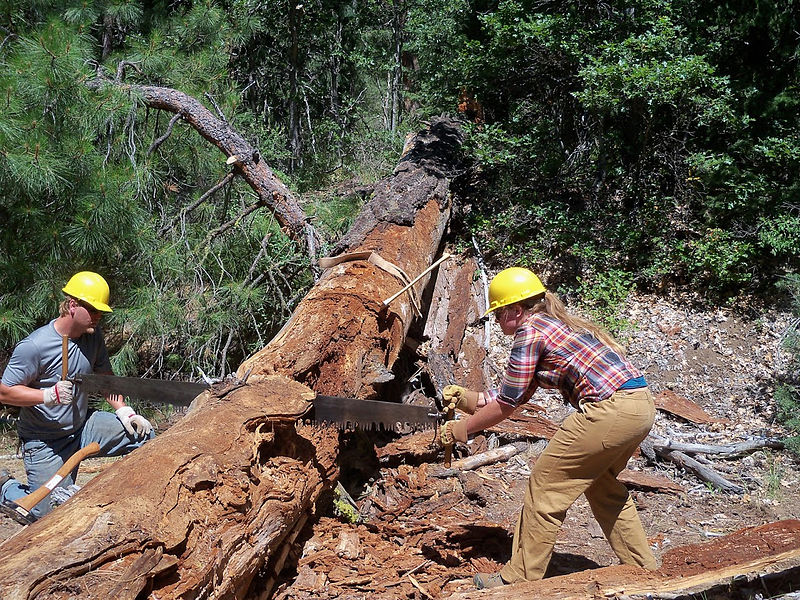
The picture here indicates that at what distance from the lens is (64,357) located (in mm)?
4168

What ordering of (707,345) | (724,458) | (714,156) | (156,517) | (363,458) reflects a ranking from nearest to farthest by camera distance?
(156,517) < (363,458) < (724,458) < (707,345) < (714,156)

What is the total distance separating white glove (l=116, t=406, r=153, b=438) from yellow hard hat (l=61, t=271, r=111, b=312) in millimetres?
703

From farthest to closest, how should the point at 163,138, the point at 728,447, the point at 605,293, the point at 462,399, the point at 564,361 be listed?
1. the point at 605,293
2. the point at 163,138
3. the point at 728,447
4. the point at 462,399
5. the point at 564,361

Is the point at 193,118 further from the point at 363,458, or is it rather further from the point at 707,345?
the point at 707,345

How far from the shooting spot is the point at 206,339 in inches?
265

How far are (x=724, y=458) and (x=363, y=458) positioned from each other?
2.95 meters

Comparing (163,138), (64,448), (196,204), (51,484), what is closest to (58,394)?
(64,448)

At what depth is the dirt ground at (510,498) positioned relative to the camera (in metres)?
4.03

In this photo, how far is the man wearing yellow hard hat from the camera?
158 inches

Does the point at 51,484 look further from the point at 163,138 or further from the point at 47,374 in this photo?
the point at 163,138

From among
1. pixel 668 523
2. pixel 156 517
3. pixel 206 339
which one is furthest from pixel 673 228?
pixel 156 517

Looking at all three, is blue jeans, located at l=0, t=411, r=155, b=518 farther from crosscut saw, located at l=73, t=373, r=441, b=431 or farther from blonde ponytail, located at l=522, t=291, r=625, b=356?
blonde ponytail, located at l=522, t=291, r=625, b=356

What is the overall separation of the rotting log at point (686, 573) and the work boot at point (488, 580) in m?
0.25

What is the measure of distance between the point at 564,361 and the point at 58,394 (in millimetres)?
3009
